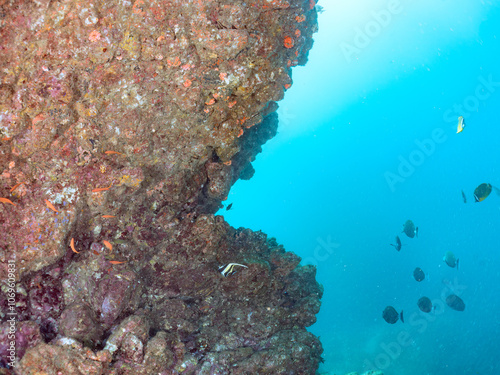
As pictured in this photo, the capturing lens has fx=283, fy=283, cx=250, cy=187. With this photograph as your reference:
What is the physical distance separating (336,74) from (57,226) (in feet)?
346

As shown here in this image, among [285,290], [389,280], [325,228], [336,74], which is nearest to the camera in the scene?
[285,290]

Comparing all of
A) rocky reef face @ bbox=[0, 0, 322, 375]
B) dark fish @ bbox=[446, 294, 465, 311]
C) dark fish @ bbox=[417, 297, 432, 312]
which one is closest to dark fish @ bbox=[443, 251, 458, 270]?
dark fish @ bbox=[446, 294, 465, 311]

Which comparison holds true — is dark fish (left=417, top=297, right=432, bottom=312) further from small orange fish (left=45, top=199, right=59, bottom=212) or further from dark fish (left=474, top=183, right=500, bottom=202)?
small orange fish (left=45, top=199, right=59, bottom=212)

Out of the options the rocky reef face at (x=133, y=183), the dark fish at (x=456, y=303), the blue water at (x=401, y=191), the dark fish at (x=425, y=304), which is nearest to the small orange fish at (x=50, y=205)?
the rocky reef face at (x=133, y=183)

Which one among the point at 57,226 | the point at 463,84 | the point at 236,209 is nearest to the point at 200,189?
the point at 57,226

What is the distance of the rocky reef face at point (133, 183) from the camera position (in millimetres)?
3895

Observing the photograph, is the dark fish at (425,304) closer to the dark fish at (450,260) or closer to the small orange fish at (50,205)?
the dark fish at (450,260)

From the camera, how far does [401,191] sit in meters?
70.0

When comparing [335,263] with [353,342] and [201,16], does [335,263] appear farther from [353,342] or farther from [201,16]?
[201,16]

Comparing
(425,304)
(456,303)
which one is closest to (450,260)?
(456,303)

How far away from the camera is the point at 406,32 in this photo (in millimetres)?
71625

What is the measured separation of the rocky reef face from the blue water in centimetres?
2535

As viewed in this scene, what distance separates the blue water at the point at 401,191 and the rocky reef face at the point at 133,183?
25.3m

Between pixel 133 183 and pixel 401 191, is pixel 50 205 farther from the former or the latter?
pixel 401 191
